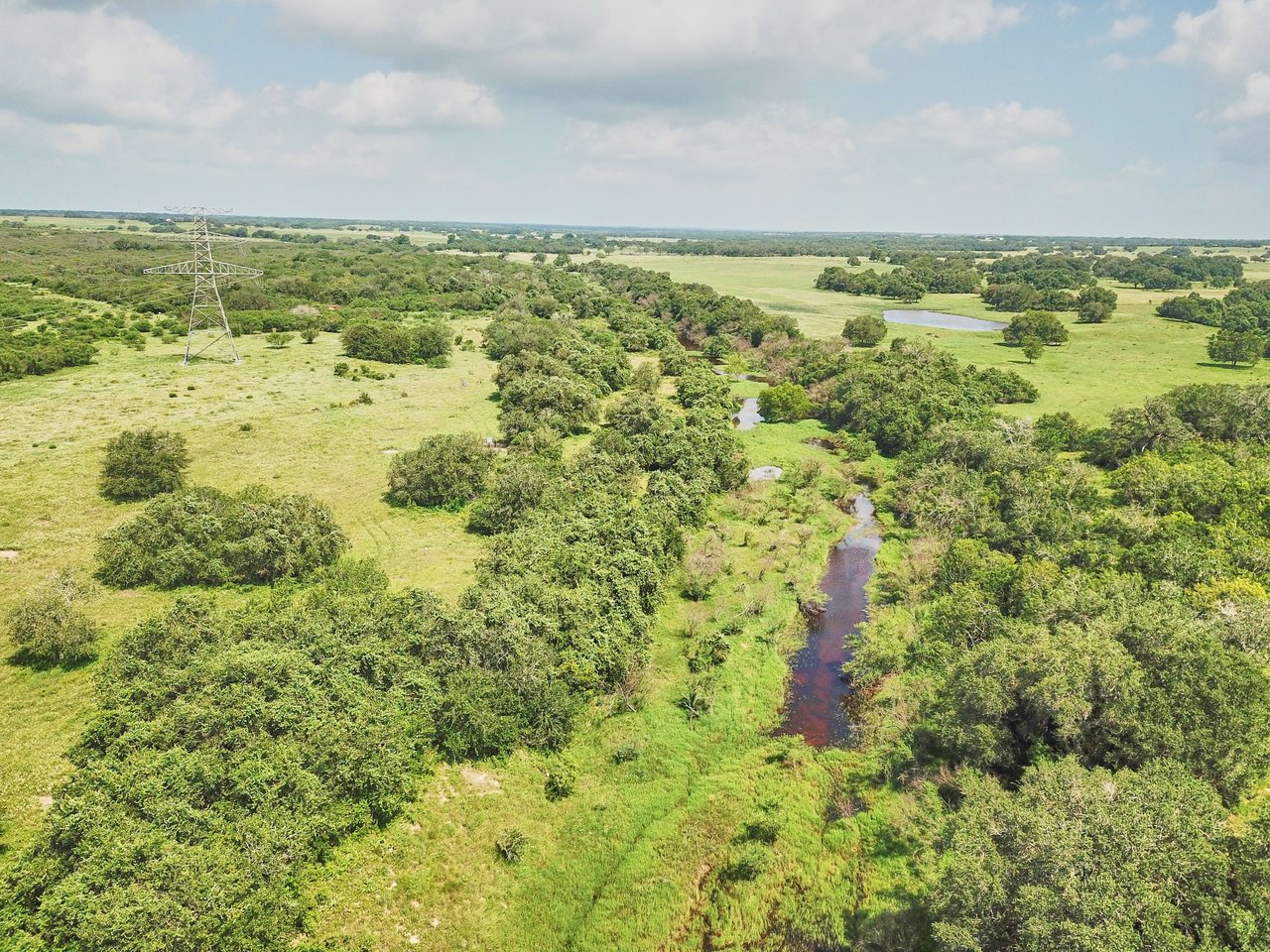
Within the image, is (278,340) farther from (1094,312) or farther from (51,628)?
(1094,312)

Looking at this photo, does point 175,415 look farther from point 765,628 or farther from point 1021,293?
point 1021,293

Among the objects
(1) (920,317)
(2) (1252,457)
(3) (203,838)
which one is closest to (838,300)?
(1) (920,317)

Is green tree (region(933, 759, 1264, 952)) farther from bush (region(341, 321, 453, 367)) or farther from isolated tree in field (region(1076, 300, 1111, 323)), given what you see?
isolated tree in field (region(1076, 300, 1111, 323))

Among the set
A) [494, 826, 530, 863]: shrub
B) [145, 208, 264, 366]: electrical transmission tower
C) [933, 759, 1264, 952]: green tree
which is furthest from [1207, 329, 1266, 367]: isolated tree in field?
[145, 208, 264, 366]: electrical transmission tower

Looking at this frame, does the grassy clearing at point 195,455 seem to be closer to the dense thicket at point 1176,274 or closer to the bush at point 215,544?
the bush at point 215,544

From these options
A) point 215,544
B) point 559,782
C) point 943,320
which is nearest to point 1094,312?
point 943,320
